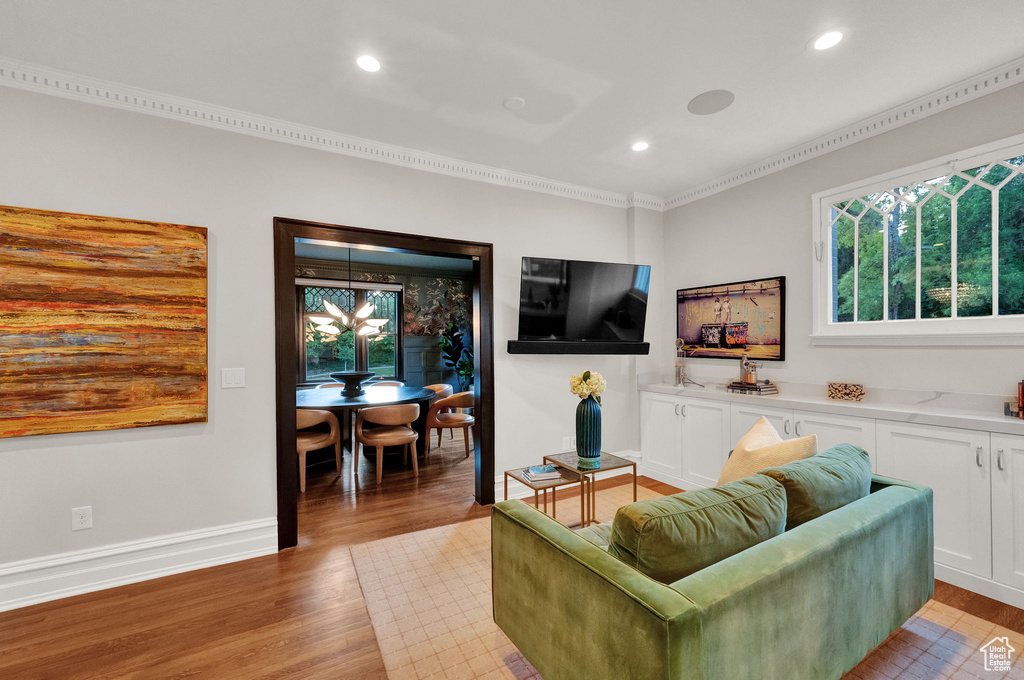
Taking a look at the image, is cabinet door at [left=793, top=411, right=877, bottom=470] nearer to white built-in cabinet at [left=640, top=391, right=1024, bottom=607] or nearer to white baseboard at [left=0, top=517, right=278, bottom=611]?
white built-in cabinet at [left=640, top=391, right=1024, bottom=607]

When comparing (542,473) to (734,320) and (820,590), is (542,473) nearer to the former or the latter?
(820,590)

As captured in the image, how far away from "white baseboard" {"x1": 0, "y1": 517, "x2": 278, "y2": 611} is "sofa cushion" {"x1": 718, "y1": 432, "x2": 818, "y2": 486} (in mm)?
2720

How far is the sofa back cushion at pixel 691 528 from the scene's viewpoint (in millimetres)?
1262

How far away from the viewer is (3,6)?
1864 mm

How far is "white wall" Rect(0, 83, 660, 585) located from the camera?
2301 mm

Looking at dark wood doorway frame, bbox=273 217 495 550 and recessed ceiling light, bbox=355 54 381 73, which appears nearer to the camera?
recessed ceiling light, bbox=355 54 381 73

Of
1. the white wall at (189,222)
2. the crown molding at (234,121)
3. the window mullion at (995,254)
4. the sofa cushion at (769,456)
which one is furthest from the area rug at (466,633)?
the crown molding at (234,121)

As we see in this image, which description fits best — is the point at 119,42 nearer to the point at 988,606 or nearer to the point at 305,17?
the point at 305,17

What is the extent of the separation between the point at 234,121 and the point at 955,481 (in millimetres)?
4530

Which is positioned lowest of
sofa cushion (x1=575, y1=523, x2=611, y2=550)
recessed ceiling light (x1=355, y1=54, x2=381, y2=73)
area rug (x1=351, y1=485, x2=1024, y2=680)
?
area rug (x1=351, y1=485, x2=1024, y2=680)

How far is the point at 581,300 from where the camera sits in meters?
3.82

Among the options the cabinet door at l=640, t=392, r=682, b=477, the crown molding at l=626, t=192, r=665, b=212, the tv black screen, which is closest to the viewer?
the tv black screen

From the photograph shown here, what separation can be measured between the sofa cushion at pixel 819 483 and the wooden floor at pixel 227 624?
1.13 meters

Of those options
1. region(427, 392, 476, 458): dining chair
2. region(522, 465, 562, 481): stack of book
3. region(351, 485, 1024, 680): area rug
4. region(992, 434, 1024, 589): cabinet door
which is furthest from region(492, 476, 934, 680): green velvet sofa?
region(427, 392, 476, 458): dining chair
